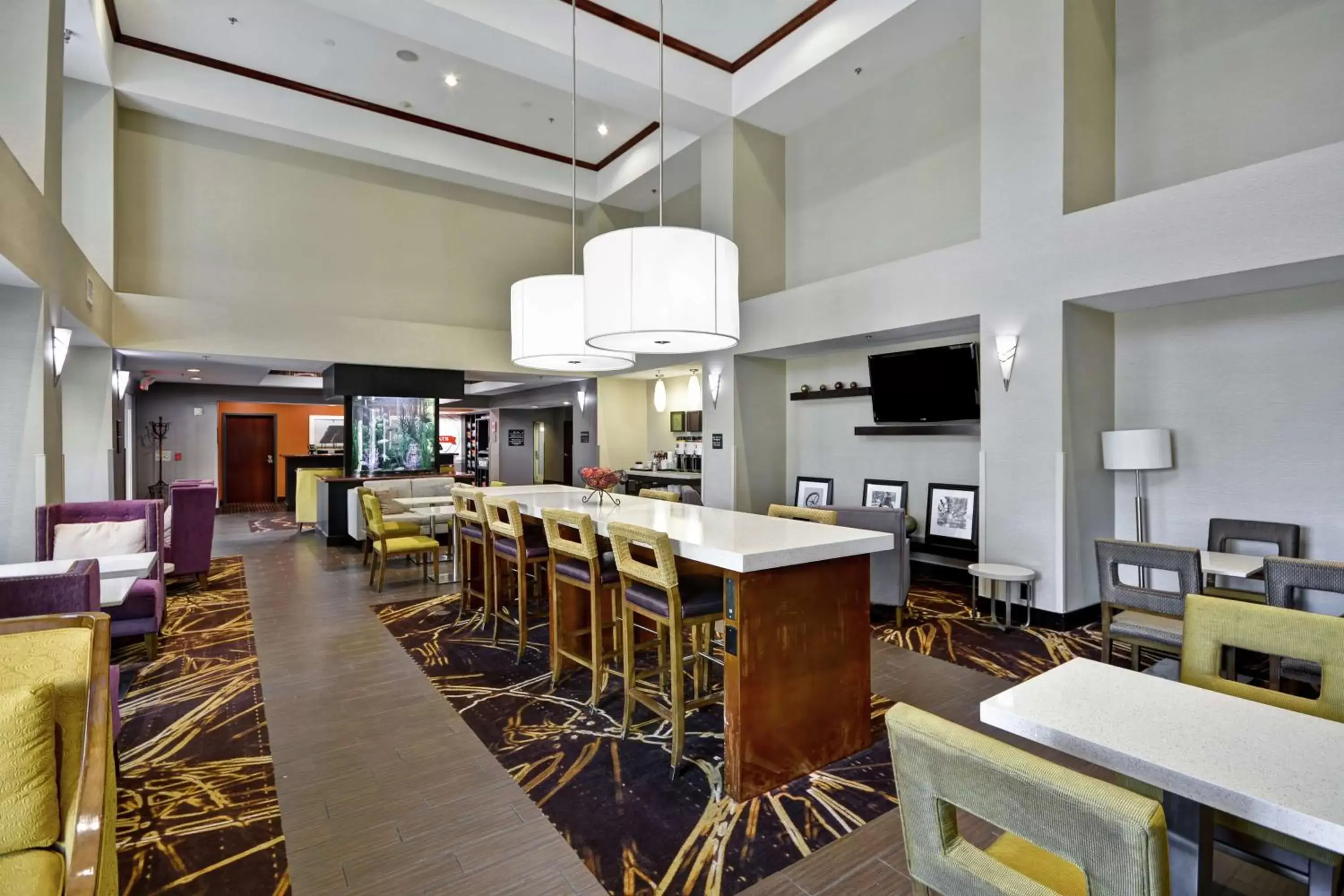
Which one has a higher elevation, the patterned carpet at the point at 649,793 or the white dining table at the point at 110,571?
the white dining table at the point at 110,571

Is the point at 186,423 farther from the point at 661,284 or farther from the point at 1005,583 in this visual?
the point at 1005,583

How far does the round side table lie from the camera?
4684 mm

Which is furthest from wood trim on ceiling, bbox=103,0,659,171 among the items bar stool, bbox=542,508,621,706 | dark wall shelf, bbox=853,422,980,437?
bar stool, bbox=542,508,621,706

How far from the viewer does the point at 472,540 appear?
5.00m

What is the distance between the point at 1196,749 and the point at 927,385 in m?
→ 5.37

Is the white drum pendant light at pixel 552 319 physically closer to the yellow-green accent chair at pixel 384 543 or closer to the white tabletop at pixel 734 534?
the white tabletop at pixel 734 534

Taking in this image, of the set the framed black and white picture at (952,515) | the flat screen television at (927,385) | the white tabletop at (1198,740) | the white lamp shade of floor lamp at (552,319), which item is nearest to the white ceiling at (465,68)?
the white lamp shade of floor lamp at (552,319)

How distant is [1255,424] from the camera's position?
178 inches

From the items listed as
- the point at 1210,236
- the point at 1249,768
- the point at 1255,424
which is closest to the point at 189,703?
the point at 1249,768

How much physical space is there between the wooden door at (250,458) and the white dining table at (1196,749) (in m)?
16.6

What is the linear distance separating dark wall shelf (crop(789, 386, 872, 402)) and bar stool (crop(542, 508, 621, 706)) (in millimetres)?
4237

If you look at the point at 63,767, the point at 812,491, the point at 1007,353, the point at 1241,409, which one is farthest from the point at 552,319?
the point at 1241,409

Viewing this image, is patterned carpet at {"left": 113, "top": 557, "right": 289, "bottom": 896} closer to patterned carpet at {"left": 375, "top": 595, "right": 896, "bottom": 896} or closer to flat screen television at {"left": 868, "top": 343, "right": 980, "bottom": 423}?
patterned carpet at {"left": 375, "top": 595, "right": 896, "bottom": 896}

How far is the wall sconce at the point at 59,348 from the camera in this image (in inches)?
167
